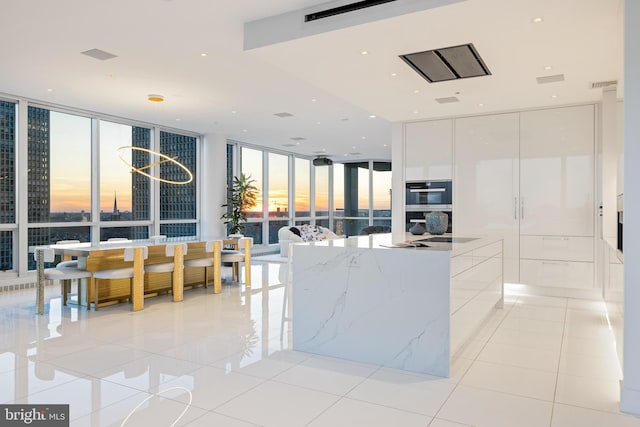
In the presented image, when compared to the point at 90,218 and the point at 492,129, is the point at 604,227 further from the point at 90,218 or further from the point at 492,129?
the point at 90,218

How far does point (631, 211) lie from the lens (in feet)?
8.64

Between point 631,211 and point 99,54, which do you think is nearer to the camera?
point 631,211

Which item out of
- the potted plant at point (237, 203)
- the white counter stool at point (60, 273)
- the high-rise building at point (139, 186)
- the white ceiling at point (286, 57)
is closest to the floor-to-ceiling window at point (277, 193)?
the potted plant at point (237, 203)

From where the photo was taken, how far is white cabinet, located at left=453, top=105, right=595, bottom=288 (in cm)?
592

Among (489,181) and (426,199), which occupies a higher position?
(489,181)

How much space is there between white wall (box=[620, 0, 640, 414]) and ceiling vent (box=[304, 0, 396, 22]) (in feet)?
5.10

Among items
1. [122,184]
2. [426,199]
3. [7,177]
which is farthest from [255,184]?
[426,199]

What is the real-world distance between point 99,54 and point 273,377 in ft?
12.9

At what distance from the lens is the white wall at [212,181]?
997 centimetres

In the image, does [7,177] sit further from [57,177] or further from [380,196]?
[380,196]

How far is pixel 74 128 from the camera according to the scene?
307 inches

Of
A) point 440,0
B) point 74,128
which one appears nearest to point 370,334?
point 440,0

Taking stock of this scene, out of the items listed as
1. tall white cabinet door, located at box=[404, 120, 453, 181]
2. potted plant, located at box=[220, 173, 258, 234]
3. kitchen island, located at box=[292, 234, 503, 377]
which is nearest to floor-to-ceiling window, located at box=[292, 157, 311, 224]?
potted plant, located at box=[220, 173, 258, 234]

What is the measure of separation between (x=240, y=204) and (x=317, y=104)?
386 centimetres
